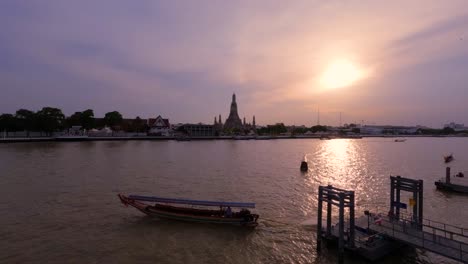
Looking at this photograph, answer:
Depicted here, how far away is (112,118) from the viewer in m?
166

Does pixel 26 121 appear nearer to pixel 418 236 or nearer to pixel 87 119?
pixel 87 119

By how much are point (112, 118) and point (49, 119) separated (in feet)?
115

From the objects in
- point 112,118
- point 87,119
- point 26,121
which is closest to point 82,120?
point 87,119

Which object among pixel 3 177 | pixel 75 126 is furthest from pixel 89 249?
pixel 75 126

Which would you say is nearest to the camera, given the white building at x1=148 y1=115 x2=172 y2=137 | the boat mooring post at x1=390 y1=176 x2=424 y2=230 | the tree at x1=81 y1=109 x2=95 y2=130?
the boat mooring post at x1=390 y1=176 x2=424 y2=230

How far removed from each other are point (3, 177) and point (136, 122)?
152 metres

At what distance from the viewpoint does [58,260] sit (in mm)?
18109

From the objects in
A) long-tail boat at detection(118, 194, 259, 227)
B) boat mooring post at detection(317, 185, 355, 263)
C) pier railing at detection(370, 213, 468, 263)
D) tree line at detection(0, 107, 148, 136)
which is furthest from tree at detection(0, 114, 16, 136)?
pier railing at detection(370, 213, 468, 263)

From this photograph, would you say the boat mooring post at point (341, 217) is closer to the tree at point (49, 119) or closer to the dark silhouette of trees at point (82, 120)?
the tree at point (49, 119)

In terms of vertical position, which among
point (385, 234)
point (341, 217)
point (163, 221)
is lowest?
point (163, 221)

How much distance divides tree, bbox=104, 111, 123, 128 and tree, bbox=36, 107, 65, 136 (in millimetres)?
24369

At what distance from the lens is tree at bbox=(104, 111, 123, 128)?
166125 mm

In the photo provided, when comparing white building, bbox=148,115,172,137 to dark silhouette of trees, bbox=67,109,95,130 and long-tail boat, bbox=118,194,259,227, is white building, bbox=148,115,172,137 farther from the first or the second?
long-tail boat, bbox=118,194,259,227

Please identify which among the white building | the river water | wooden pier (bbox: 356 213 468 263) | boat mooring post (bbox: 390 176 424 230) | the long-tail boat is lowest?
the river water
